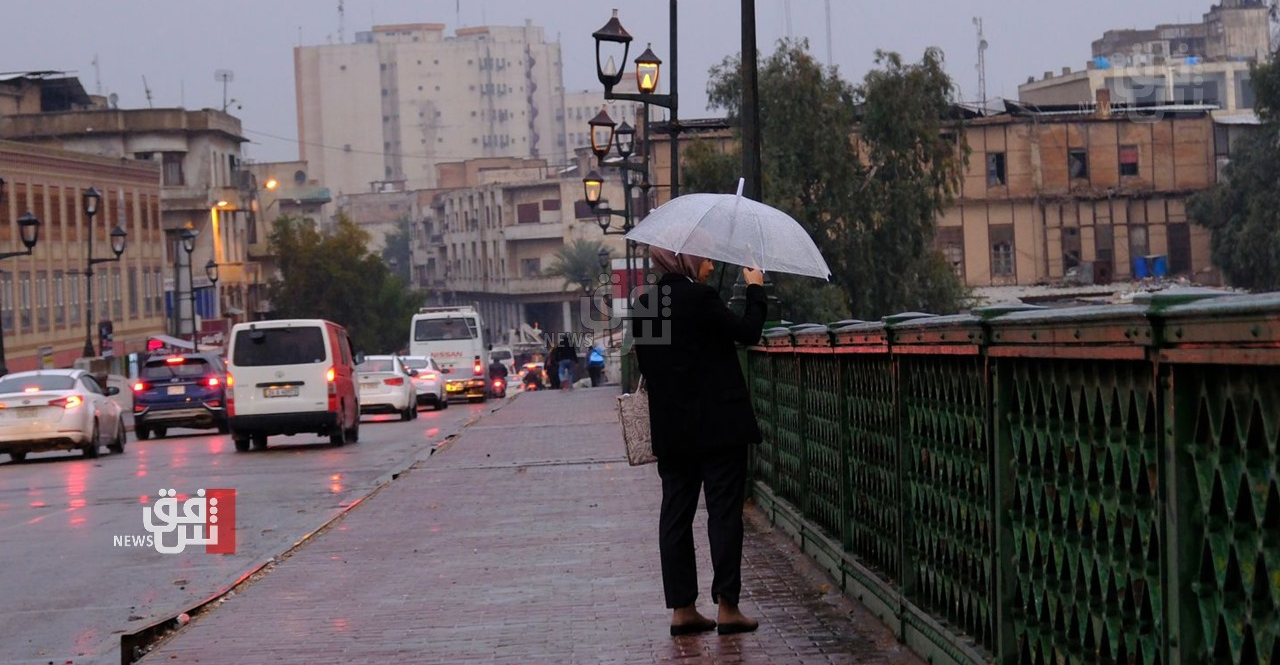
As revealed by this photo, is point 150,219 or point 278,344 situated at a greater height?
point 150,219

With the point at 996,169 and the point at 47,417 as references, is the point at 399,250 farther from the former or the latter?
the point at 47,417

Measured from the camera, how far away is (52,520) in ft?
51.8

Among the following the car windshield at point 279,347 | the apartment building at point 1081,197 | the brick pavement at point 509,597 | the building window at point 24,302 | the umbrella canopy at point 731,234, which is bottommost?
the brick pavement at point 509,597

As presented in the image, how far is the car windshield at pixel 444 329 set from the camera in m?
52.0

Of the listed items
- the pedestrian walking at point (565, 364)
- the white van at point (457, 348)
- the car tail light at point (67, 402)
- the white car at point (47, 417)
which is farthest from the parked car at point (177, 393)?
the pedestrian walking at point (565, 364)

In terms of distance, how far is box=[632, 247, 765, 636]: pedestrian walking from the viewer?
760 cm

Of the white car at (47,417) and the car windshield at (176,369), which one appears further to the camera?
the car windshield at (176,369)

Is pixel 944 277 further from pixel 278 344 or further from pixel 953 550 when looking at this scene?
pixel 953 550

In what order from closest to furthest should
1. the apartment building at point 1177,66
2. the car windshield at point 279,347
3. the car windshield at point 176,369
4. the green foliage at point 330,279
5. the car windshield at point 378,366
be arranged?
the car windshield at point 279,347
the car windshield at point 176,369
the car windshield at point 378,366
the green foliage at point 330,279
the apartment building at point 1177,66

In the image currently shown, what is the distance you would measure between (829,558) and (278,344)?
19.7 m

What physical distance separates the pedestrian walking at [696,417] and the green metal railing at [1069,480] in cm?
63

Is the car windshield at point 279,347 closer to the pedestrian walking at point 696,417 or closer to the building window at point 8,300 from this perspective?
the pedestrian walking at point 696,417

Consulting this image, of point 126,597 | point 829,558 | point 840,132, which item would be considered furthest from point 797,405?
point 840,132

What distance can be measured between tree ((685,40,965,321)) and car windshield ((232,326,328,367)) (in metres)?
30.5
